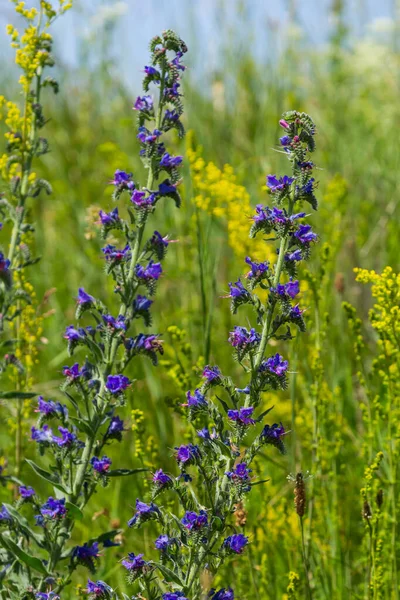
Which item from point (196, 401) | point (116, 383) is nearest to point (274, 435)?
point (196, 401)

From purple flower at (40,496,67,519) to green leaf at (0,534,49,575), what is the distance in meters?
0.11

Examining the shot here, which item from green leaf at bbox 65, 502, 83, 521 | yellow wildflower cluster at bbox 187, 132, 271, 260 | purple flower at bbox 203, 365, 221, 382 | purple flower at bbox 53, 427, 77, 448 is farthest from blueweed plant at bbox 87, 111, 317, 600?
yellow wildflower cluster at bbox 187, 132, 271, 260

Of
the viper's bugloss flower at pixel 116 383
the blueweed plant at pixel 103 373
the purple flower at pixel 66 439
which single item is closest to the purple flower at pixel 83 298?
the blueweed plant at pixel 103 373

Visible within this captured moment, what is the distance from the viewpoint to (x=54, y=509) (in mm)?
2023

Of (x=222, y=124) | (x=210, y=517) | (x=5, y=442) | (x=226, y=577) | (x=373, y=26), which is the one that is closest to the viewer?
(x=210, y=517)

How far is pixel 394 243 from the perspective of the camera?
421 centimetres

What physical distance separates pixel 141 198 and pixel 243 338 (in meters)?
0.53

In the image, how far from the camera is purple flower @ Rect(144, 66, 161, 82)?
2.17 meters

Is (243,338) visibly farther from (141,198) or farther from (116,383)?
(141,198)

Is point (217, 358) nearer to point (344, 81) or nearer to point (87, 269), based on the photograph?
point (87, 269)

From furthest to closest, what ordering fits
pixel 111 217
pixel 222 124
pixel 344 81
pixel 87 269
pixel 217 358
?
1. pixel 344 81
2. pixel 222 124
3. pixel 87 269
4. pixel 217 358
5. pixel 111 217

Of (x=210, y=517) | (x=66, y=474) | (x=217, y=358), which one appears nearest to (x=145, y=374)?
(x=217, y=358)

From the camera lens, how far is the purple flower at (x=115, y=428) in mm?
2121

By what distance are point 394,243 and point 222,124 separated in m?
2.31
